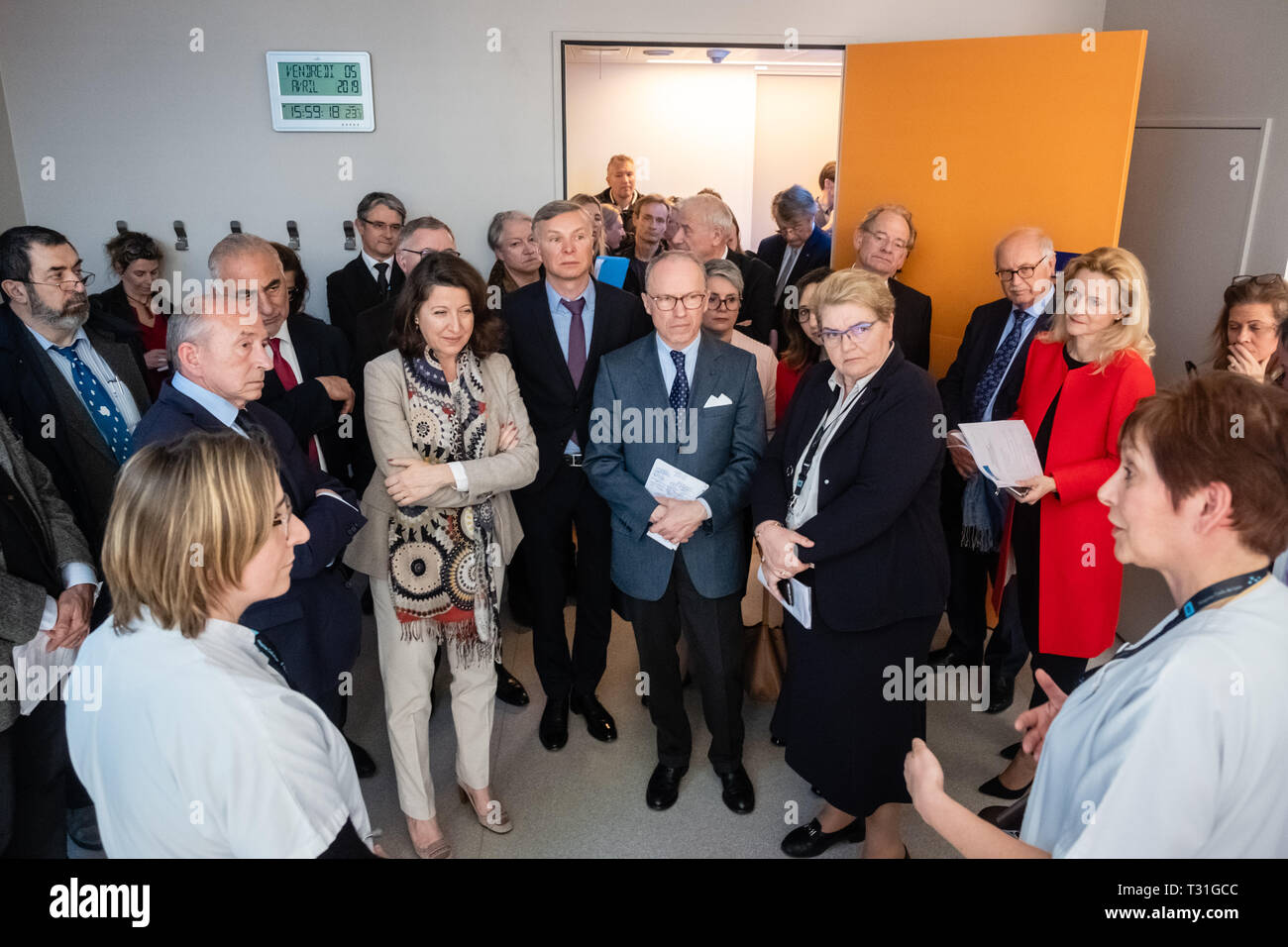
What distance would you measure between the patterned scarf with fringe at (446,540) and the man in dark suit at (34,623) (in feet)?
2.85

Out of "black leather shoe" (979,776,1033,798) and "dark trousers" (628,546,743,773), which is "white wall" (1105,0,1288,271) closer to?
"black leather shoe" (979,776,1033,798)

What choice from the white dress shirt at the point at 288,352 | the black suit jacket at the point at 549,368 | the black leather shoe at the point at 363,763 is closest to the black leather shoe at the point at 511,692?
the black leather shoe at the point at 363,763

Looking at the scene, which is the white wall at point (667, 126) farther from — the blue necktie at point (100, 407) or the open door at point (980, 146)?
the blue necktie at point (100, 407)

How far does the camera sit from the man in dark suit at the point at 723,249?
4.01 metres

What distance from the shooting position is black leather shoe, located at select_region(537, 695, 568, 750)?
11.0 ft

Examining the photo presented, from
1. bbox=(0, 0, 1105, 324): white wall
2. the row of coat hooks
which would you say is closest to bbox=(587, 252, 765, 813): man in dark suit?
bbox=(0, 0, 1105, 324): white wall

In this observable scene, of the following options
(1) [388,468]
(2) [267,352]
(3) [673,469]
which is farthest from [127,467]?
(3) [673,469]

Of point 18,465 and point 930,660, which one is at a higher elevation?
point 18,465

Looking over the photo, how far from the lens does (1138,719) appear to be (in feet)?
3.74

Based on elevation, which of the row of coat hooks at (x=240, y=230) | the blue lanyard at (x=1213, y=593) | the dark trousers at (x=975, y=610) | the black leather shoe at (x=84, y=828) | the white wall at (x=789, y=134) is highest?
the white wall at (x=789, y=134)

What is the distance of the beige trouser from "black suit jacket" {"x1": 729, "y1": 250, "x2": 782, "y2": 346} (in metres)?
2.26

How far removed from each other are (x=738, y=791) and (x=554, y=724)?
79 centimetres

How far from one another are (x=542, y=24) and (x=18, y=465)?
142 inches

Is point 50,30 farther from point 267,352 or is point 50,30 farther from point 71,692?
point 71,692
